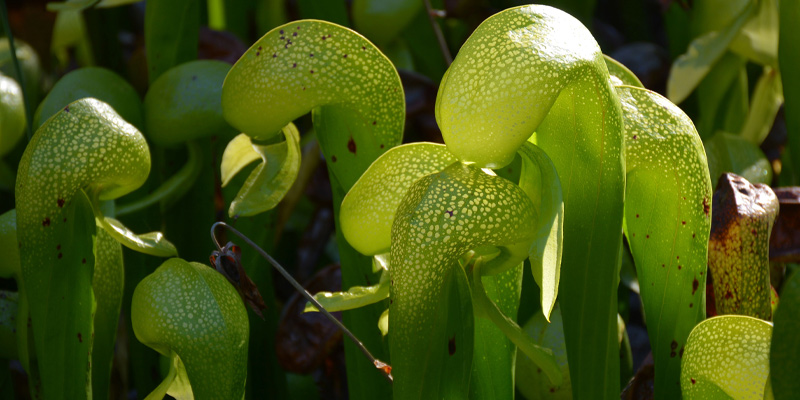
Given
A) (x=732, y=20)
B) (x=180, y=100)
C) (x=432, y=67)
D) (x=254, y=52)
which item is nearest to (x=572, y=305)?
(x=254, y=52)

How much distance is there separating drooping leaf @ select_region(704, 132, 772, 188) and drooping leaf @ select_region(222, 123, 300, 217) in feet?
1.10

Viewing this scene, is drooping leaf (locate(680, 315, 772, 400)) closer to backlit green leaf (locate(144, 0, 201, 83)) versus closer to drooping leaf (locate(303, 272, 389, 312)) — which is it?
drooping leaf (locate(303, 272, 389, 312))

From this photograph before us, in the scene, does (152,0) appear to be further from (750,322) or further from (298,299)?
(750,322)

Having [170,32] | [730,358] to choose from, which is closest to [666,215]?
[730,358]

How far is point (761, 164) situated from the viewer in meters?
0.59

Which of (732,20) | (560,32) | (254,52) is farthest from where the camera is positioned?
(732,20)

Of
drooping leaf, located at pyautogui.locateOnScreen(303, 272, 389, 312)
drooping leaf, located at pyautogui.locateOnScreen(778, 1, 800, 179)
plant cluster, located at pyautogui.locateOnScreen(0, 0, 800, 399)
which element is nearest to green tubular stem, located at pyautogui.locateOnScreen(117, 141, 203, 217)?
plant cluster, located at pyautogui.locateOnScreen(0, 0, 800, 399)

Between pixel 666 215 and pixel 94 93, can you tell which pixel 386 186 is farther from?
pixel 94 93

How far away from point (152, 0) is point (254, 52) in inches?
8.3

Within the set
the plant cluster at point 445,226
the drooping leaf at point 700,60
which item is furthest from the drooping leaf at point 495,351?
the drooping leaf at point 700,60

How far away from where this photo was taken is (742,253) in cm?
42

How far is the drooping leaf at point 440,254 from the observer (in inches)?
11.9

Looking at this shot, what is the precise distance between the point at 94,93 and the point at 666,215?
0.41 meters

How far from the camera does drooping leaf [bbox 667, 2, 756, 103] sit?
65 centimetres
